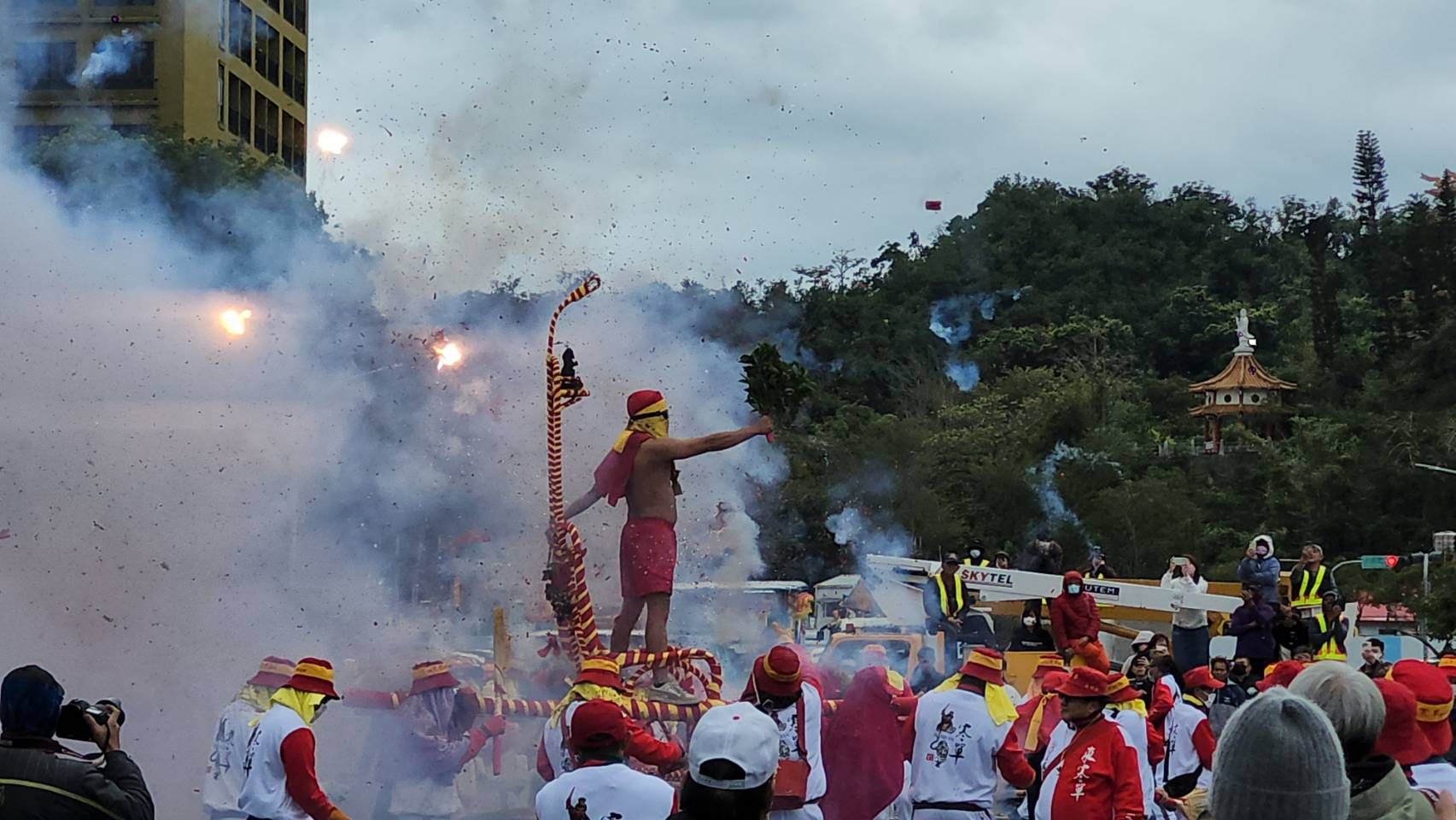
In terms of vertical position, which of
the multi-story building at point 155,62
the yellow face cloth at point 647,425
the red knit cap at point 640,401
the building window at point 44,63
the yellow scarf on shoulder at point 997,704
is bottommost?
the yellow scarf on shoulder at point 997,704

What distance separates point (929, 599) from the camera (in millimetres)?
15898

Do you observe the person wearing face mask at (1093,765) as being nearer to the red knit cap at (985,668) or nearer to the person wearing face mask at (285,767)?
the red knit cap at (985,668)

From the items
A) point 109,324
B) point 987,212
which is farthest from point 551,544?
point 987,212

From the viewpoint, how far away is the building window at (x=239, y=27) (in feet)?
53.3

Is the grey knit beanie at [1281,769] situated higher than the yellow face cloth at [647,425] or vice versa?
the yellow face cloth at [647,425]

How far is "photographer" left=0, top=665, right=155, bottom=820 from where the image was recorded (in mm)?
5273

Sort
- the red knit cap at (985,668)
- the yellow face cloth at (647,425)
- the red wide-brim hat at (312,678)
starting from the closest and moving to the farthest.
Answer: the red wide-brim hat at (312,678) < the red knit cap at (985,668) < the yellow face cloth at (647,425)

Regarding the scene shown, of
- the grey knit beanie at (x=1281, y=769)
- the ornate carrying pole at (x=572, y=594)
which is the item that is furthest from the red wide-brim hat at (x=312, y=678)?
the grey knit beanie at (x=1281, y=769)

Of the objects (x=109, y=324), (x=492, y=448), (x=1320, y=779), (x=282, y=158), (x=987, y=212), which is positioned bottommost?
(x=1320, y=779)

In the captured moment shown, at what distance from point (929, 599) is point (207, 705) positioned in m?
6.44

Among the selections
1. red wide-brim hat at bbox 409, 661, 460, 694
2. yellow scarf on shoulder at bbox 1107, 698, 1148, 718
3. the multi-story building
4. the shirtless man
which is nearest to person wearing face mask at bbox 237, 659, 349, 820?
red wide-brim hat at bbox 409, 661, 460, 694

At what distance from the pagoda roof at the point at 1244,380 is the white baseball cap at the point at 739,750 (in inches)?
1744

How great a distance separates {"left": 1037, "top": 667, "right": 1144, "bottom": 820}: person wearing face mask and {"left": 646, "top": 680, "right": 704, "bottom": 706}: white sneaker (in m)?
3.95

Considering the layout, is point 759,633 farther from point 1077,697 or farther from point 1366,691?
point 1366,691
